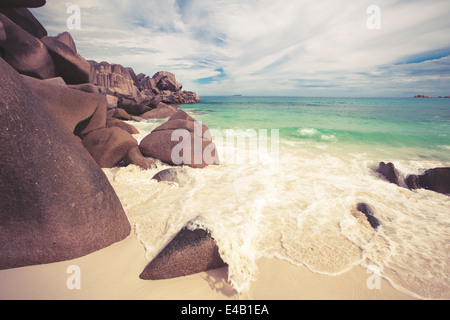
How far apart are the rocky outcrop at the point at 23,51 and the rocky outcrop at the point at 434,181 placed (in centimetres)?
1076

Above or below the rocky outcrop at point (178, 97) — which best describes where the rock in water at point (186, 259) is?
below

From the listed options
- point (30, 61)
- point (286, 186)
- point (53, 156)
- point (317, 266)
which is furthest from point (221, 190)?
point (30, 61)

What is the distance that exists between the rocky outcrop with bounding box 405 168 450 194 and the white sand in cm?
344

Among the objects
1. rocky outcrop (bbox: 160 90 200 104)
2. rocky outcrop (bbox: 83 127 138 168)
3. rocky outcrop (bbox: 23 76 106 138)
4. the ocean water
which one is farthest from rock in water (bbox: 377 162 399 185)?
rocky outcrop (bbox: 160 90 200 104)

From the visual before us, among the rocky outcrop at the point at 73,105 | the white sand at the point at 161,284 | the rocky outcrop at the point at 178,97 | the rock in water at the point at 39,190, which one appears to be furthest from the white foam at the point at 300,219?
the rocky outcrop at the point at 178,97

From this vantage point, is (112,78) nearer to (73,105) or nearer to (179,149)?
(73,105)

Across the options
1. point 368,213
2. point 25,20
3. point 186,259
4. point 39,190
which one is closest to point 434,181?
point 368,213

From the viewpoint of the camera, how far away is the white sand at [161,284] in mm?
1610

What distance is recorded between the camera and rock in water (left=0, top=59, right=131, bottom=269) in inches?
66.1

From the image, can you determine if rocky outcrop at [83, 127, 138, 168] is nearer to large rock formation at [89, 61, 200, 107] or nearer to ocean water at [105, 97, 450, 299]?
ocean water at [105, 97, 450, 299]

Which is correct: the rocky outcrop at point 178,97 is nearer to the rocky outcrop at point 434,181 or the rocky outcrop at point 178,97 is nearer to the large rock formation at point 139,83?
the large rock formation at point 139,83

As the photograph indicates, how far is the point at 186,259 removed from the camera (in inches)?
71.1

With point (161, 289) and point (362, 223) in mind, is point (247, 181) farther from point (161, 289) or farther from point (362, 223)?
point (161, 289)

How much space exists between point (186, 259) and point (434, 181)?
5075mm
